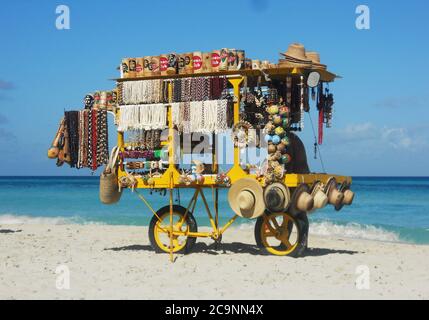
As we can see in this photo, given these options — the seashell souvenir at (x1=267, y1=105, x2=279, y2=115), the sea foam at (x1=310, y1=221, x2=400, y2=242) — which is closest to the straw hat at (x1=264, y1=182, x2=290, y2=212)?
the seashell souvenir at (x1=267, y1=105, x2=279, y2=115)

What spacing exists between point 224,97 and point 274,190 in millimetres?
1828

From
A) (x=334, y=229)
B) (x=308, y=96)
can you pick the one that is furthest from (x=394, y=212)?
(x=308, y=96)

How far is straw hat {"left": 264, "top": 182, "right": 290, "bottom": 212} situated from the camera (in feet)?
40.2

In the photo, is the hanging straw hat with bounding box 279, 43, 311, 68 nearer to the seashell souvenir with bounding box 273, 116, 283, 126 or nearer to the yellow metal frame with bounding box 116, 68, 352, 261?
the yellow metal frame with bounding box 116, 68, 352, 261

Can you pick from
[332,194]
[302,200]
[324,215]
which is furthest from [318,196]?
[324,215]

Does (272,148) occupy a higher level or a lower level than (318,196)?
higher

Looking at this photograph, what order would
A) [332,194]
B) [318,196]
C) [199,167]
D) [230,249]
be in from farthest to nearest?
[230,249], [199,167], [332,194], [318,196]

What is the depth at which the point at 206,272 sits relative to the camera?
38.1 ft

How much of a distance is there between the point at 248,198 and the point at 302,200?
85 centimetres

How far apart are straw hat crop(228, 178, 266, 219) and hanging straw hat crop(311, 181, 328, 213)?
33.5 inches

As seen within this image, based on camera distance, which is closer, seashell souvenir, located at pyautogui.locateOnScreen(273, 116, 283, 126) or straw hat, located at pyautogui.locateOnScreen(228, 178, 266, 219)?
seashell souvenir, located at pyautogui.locateOnScreen(273, 116, 283, 126)

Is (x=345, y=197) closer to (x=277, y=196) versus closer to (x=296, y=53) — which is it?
(x=277, y=196)
